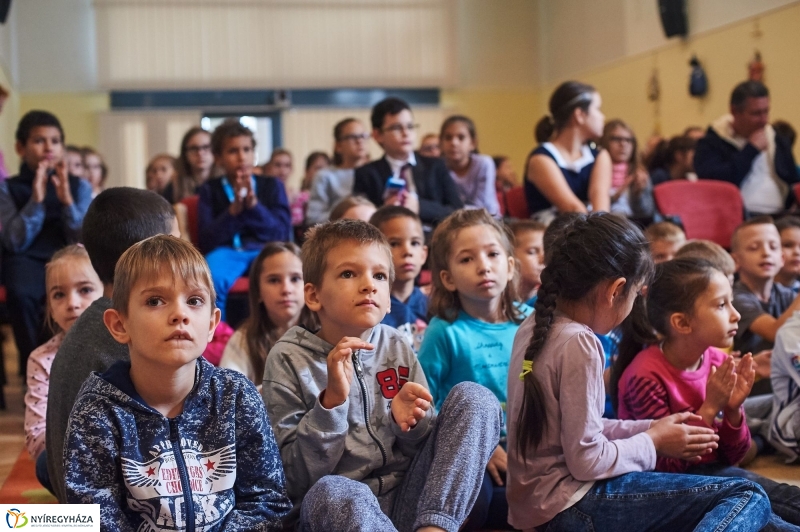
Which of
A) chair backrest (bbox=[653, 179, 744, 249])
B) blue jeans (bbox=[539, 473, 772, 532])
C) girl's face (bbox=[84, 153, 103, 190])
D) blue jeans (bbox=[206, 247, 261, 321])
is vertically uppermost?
girl's face (bbox=[84, 153, 103, 190])

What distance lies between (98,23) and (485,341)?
875cm

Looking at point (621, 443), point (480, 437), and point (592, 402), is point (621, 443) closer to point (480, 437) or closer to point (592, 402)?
point (592, 402)

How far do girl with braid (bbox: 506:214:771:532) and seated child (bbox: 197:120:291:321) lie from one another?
198 cm

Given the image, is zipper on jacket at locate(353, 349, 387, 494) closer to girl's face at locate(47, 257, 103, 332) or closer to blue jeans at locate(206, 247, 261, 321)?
girl's face at locate(47, 257, 103, 332)

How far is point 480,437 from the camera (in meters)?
1.70

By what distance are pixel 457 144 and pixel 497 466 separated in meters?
2.76

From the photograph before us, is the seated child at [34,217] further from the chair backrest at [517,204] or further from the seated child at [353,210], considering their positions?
the chair backrest at [517,204]

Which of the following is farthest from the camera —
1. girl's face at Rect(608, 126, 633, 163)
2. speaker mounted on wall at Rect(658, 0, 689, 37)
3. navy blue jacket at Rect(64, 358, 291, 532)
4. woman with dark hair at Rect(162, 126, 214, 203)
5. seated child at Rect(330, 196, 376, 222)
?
speaker mounted on wall at Rect(658, 0, 689, 37)

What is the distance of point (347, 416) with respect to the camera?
1793 millimetres

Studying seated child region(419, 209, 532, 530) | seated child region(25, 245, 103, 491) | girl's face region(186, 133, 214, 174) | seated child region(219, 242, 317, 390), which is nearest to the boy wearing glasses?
girl's face region(186, 133, 214, 174)

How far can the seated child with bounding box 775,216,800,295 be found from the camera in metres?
3.29

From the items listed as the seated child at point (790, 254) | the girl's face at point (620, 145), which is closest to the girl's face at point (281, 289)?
the seated child at point (790, 254)

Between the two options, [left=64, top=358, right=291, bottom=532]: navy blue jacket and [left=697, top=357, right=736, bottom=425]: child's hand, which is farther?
[left=697, top=357, right=736, bottom=425]: child's hand

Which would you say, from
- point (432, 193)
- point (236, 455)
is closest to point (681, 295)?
point (236, 455)
